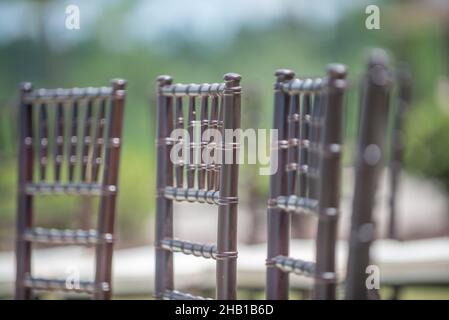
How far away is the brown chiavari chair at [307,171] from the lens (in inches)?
68.9

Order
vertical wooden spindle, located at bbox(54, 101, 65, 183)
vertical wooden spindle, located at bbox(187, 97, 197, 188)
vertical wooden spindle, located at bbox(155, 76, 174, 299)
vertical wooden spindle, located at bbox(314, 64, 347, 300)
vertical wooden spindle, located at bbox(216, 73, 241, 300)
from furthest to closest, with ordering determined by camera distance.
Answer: vertical wooden spindle, located at bbox(54, 101, 65, 183), vertical wooden spindle, located at bbox(155, 76, 174, 299), vertical wooden spindle, located at bbox(187, 97, 197, 188), vertical wooden spindle, located at bbox(216, 73, 241, 300), vertical wooden spindle, located at bbox(314, 64, 347, 300)

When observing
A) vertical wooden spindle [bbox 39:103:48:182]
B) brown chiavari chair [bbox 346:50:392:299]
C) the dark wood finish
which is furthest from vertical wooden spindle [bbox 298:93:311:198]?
the dark wood finish

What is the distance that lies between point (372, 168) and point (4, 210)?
4.66m

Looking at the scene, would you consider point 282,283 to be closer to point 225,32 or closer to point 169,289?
point 169,289

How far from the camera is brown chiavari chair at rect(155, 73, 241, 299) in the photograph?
214cm

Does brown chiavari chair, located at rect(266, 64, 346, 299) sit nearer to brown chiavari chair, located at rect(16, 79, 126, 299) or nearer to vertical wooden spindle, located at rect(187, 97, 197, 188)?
vertical wooden spindle, located at rect(187, 97, 197, 188)

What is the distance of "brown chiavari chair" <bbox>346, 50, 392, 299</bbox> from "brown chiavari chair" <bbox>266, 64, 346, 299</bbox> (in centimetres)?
9

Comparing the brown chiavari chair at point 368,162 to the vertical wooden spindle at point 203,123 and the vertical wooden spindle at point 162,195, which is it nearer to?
the vertical wooden spindle at point 203,123

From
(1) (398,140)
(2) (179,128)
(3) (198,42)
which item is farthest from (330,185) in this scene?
(3) (198,42)

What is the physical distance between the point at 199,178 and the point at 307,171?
410 millimetres

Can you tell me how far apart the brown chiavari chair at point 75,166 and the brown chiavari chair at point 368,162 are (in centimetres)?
101

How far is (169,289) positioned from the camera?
7.88 feet

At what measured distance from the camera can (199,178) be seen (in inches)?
89.0

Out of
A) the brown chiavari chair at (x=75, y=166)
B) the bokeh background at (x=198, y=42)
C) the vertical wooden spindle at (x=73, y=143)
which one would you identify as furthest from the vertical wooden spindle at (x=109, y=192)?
the bokeh background at (x=198, y=42)
